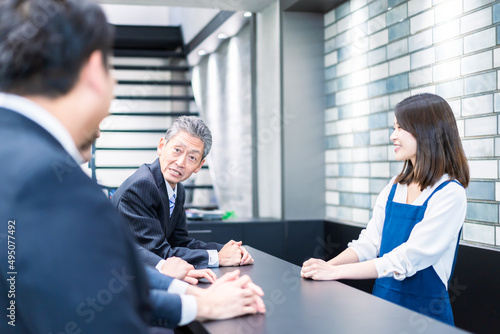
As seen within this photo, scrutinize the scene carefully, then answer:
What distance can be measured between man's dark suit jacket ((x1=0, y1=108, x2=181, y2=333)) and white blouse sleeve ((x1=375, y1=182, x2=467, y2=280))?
1391 millimetres

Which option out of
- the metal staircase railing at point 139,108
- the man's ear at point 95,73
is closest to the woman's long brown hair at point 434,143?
the man's ear at point 95,73

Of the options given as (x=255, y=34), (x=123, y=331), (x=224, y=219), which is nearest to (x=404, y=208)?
(x=123, y=331)

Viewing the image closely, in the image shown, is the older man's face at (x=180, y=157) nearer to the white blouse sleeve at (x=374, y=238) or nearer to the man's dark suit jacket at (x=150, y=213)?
the man's dark suit jacket at (x=150, y=213)

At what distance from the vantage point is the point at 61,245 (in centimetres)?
74

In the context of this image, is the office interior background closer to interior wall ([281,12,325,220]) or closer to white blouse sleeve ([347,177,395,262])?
interior wall ([281,12,325,220])

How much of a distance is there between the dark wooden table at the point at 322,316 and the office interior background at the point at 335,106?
1.31m

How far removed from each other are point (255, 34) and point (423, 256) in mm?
3398

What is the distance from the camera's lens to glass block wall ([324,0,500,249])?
270 centimetres

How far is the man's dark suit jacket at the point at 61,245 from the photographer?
2.44ft

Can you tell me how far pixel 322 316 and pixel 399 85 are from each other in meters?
2.38

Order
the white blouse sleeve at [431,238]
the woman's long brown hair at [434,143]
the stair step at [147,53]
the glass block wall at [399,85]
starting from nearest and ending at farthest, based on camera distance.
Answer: the white blouse sleeve at [431,238] → the woman's long brown hair at [434,143] → the glass block wall at [399,85] → the stair step at [147,53]

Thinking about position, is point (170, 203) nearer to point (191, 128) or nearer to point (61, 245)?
point (191, 128)

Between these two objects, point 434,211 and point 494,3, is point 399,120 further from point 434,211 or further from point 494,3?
point 494,3

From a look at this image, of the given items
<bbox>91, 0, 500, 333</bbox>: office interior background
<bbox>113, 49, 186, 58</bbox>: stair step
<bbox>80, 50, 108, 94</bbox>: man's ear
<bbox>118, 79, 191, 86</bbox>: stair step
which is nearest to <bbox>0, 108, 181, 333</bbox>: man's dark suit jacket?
<bbox>80, 50, 108, 94</bbox>: man's ear
